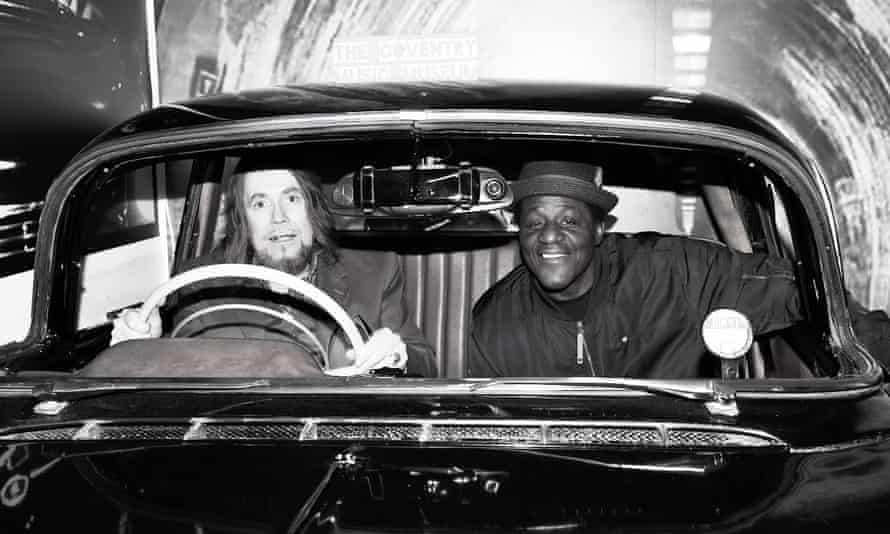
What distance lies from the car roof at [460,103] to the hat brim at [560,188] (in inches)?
15.7

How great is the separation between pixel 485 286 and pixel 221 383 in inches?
58.7

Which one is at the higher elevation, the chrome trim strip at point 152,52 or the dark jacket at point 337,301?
the chrome trim strip at point 152,52

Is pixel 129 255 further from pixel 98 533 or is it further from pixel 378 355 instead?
pixel 98 533

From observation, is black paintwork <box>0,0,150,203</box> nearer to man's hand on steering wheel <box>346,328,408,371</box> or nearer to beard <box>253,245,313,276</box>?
beard <box>253,245,313,276</box>

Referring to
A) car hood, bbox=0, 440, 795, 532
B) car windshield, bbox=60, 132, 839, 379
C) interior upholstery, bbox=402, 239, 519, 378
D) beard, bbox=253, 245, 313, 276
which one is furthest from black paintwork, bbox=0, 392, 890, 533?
interior upholstery, bbox=402, 239, 519, 378

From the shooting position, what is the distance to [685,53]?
14.7 ft

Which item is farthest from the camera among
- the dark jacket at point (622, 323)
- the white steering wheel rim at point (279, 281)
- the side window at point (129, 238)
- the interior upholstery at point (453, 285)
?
the side window at point (129, 238)

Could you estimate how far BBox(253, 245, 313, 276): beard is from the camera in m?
2.80

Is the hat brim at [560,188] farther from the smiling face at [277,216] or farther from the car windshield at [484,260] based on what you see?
the smiling face at [277,216]

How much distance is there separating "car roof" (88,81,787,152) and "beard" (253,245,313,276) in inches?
23.9

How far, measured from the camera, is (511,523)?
50.3 inches

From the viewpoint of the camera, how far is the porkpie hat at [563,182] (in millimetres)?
2717

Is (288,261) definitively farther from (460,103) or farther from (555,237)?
(460,103)

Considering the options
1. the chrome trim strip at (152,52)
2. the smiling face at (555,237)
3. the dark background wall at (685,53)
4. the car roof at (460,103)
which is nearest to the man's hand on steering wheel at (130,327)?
the car roof at (460,103)
